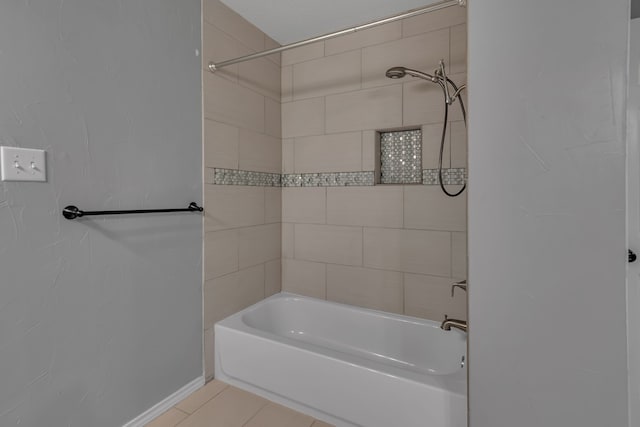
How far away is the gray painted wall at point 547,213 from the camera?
0.82 m

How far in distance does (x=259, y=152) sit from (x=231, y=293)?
1.03 m

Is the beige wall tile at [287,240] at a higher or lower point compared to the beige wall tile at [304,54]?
lower

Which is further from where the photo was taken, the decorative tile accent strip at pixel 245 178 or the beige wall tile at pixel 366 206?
the beige wall tile at pixel 366 206

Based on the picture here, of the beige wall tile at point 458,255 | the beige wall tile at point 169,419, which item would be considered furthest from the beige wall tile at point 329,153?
the beige wall tile at point 169,419

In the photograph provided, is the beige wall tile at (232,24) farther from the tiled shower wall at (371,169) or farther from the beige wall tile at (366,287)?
the beige wall tile at (366,287)

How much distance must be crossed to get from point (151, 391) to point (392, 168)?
6.53 feet

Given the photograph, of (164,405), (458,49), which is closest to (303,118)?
(458,49)

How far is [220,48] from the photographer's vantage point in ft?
6.59

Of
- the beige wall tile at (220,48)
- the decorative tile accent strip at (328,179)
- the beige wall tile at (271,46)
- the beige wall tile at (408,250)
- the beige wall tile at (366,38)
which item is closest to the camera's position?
the beige wall tile at (220,48)

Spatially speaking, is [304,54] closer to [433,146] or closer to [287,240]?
[433,146]

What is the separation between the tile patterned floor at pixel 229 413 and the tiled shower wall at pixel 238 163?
20 cm

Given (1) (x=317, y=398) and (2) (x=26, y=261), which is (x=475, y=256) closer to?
(1) (x=317, y=398)

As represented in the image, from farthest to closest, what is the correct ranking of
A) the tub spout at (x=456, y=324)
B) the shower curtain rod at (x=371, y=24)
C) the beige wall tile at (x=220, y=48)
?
the beige wall tile at (x=220, y=48) → the tub spout at (x=456, y=324) → the shower curtain rod at (x=371, y=24)

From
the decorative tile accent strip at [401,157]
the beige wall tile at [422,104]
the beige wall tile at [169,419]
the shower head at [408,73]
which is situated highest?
the shower head at [408,73]
